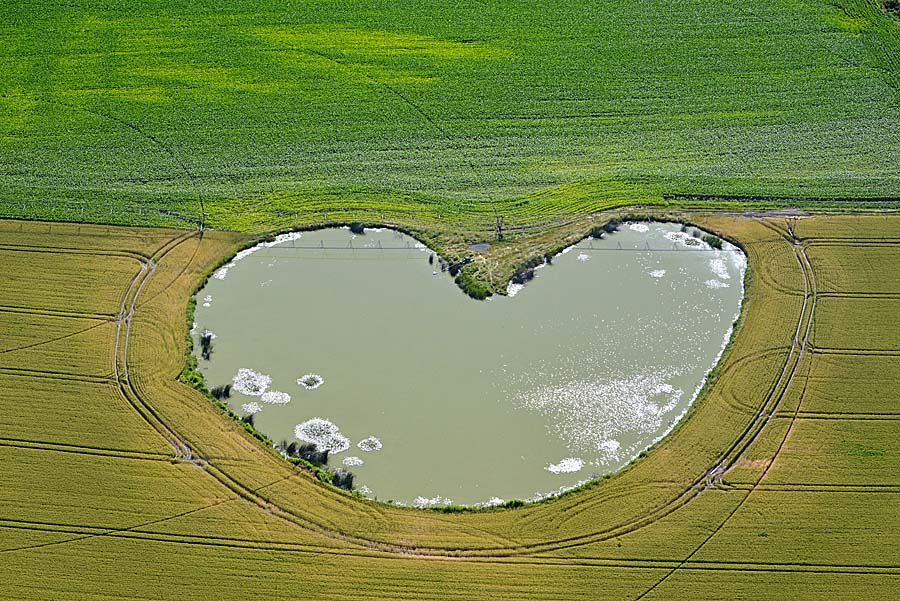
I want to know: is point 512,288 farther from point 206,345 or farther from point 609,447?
point 206,345

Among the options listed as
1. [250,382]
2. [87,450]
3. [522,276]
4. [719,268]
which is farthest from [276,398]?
[719,268]

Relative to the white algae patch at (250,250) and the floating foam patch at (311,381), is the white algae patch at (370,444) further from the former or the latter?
the white algae patch at (250,250)

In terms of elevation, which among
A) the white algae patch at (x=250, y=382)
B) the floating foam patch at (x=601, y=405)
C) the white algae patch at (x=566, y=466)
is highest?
the white algae patch at (x=250, y=382)

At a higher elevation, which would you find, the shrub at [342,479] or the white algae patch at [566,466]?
the white algae patch at [566,466]

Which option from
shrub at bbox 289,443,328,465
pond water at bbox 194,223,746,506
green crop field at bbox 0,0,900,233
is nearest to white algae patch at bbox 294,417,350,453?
pond water at bbox 194,223,746,506

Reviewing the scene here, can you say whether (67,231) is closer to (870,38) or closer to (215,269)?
(215,269)

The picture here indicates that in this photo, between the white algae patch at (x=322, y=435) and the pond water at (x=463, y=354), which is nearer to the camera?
the pond water at (x=463, y=354)

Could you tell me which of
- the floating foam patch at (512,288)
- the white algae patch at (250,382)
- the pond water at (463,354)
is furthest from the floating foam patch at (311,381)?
the floating foam patch at (512,288)
